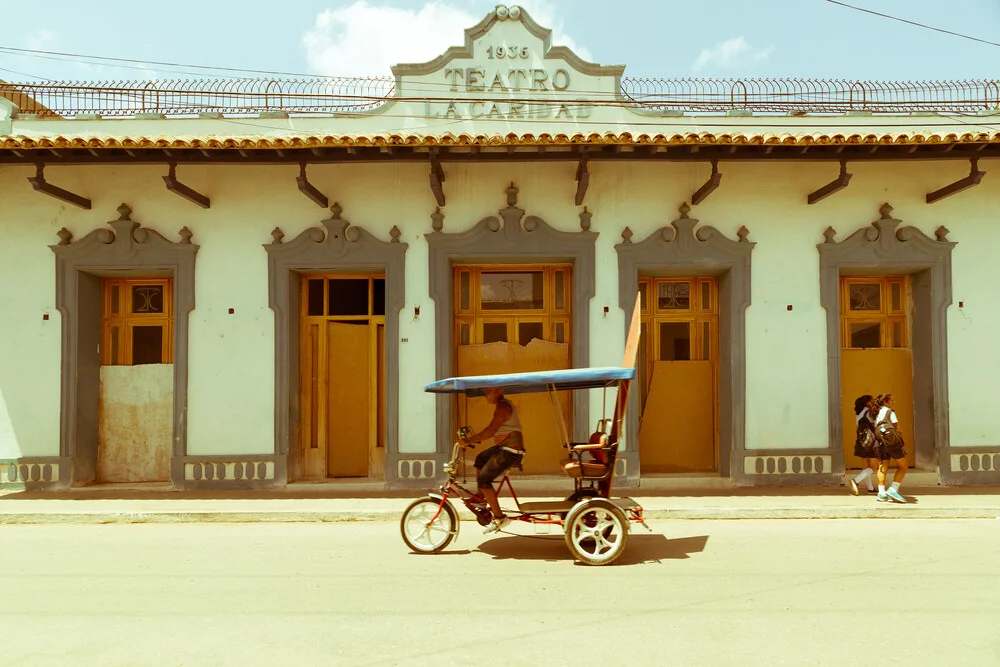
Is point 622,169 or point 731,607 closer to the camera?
point 731,607

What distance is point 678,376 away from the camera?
1108 cm

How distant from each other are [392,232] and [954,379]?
28.1ft

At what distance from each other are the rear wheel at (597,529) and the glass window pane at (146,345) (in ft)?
25.1

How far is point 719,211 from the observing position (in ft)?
34.7

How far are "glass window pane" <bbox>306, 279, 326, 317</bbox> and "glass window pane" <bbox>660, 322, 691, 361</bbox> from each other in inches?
212

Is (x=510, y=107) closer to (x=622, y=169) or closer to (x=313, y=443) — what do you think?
(x=622, y=169)

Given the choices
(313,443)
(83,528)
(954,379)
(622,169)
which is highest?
(622,169)

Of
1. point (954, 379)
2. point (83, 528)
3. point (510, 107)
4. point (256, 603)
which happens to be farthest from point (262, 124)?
point (954, 379)

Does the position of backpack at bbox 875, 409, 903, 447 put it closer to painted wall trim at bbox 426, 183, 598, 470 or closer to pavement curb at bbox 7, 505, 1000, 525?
pavement curb at bbox 7, 505, 1000, 525

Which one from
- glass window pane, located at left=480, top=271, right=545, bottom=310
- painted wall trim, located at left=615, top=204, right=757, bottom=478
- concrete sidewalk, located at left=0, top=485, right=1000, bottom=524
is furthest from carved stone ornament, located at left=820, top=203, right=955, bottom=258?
glass window pane, located at left=480, top=271, right=545, bottom=310

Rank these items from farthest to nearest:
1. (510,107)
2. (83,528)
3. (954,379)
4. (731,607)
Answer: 1. (510,107)
2. (954,379)
3. (83,528)
4. (731,607)

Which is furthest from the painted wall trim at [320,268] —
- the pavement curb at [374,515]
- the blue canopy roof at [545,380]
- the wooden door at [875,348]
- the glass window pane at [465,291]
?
the wooden door at [875,348]

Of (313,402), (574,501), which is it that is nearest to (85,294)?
(313,402)

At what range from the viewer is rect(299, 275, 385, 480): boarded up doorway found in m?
11.0
